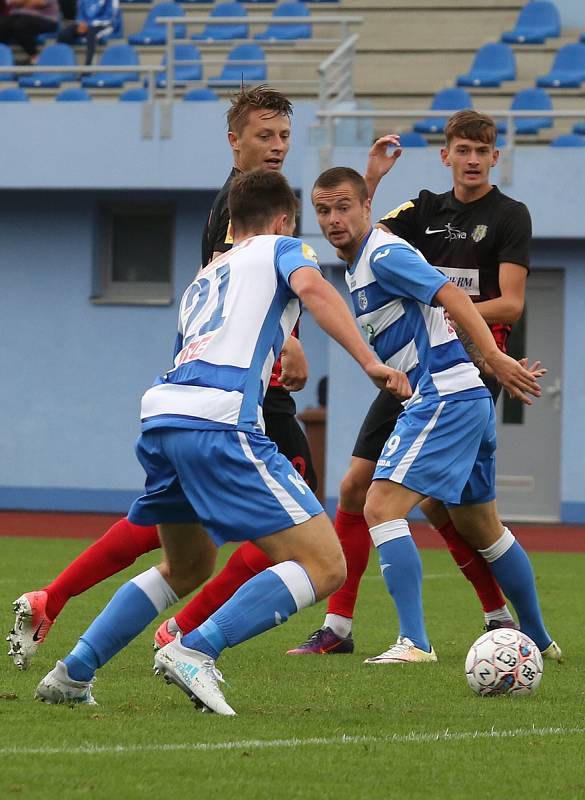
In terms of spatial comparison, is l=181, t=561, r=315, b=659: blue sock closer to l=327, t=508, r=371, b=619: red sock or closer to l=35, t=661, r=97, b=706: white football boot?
l=35, t=661, r=97, b=706: white football boot

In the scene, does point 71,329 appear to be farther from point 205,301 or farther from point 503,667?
point 205,301

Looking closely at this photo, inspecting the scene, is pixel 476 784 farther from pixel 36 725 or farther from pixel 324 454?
pixel 324 454

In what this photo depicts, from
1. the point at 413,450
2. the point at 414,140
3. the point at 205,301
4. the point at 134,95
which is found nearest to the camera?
the point at 205,301

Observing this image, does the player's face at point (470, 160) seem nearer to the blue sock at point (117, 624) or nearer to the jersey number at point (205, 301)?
the jersey number at point (205, 301)

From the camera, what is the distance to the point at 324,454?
59.4ft

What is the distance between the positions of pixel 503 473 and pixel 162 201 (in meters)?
Answer: 5.36

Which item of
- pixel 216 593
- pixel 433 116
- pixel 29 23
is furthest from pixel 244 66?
pixel 216 593

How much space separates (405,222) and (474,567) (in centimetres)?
158

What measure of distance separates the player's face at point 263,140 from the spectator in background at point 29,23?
46.6ft

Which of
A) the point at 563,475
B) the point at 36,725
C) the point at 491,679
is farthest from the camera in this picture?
the point at 563,475

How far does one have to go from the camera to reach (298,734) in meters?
4.61

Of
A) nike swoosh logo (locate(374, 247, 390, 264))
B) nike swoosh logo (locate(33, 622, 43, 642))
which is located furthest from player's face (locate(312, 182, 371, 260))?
nike swoosh logo (locate(33, 622, 43, 642))

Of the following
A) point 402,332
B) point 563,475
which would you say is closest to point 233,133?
point 402,332

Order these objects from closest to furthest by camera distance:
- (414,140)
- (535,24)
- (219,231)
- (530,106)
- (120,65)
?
(219,231)
(414,140)
(530,106)
(120,65)
(535,24)
